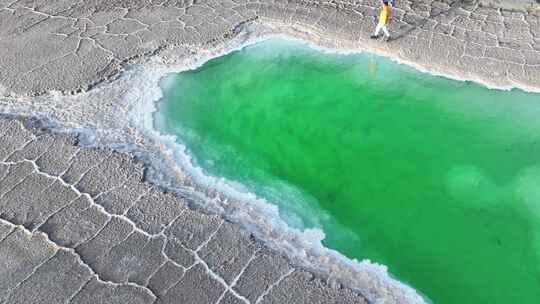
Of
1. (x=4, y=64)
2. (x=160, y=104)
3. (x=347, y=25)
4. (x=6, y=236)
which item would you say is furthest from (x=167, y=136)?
(x=347, y=25)

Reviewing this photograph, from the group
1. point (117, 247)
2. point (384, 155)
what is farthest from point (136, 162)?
point (384, 155)

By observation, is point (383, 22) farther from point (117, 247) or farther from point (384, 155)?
point (117, 247)

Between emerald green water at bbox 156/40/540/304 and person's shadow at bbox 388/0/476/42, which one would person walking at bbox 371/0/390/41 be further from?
emerald green water at bbox 156/40/540/304

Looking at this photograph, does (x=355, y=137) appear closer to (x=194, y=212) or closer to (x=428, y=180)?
(x=428, y=180)

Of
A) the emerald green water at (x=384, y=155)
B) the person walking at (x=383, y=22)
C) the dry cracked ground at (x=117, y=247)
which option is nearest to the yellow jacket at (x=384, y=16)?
the person walking at (x=383, y=22)

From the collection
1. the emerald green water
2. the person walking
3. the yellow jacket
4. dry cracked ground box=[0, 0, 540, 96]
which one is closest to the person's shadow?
dry cracked ground box=[0, 0, 540, 96]

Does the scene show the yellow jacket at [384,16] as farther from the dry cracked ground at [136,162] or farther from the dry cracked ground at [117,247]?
the dry cracked ground at [117,247]
